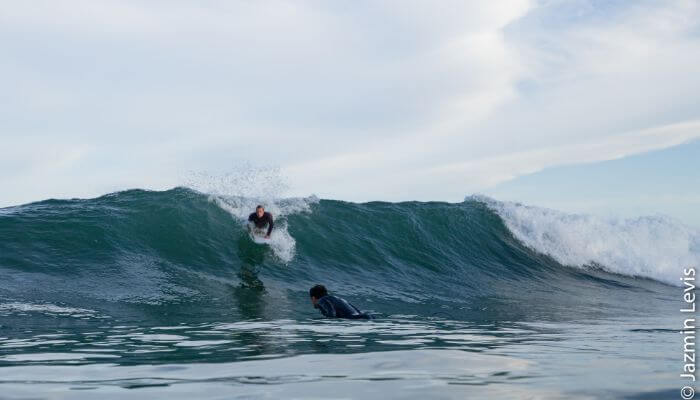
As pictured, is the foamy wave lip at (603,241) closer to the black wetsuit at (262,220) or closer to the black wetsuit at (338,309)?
the black wetsuit at (262,220)

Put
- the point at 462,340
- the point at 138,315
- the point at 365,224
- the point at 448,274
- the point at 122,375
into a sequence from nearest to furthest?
1. the point at 122,375
2. the point at 462,340
3. the point at 138,315
4. the point at 448,274
5. the point at 365,224

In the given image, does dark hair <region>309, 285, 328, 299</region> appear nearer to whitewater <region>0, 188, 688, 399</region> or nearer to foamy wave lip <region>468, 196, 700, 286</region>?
whitewater <region>0, 188, 688, 399</region>

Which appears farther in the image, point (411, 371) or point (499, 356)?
point (499, 356)

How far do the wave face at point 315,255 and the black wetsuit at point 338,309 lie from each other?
4.46 ft

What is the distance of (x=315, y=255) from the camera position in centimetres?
1761

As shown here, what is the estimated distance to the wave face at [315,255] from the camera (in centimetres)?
1316

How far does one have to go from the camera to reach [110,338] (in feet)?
25.9

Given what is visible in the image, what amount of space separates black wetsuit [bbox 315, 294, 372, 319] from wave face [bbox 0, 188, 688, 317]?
53.6 inches

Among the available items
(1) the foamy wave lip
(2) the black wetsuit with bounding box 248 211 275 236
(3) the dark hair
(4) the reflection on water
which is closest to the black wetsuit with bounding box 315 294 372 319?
(3) the dark hair

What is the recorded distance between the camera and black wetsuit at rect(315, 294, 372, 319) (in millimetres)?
10195

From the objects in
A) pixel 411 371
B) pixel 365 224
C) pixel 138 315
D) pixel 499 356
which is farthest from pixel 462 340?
pixel 365 224

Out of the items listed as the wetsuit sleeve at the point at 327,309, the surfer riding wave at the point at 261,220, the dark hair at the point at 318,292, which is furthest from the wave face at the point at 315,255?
the wetsuit sleeve at the point at 327,309

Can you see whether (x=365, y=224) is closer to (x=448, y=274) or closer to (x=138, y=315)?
(x=448, y=274)

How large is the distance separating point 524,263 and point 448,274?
12.5 ft
